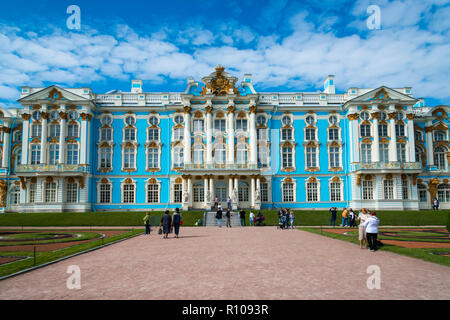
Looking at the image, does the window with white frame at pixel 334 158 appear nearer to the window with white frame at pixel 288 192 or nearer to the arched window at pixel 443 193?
the window with white frame at pixel 288 192

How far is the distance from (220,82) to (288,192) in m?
16.2

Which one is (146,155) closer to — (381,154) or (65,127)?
(65,127)

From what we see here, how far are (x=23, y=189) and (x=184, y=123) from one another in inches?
813

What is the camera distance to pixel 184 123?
1746 inches

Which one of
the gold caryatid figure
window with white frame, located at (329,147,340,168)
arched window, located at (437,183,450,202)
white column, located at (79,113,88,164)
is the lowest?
arched window, located at (437,183,450,202)

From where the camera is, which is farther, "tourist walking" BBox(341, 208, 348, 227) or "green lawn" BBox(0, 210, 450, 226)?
"green lawn" BBox(0, 210, 450, 226)

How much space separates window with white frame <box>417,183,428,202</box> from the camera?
45188mm

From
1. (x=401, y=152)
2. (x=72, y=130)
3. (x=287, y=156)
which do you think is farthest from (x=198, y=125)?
(x=401, y=152)

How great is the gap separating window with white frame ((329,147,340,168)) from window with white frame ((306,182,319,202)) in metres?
3.41

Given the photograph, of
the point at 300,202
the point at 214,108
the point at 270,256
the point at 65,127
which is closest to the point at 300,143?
the point at 300,202

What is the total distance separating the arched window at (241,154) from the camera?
143 ft

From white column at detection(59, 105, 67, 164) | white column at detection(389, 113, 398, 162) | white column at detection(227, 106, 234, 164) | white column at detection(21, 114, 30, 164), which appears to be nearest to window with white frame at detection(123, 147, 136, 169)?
white column at detection(59, 105, 67, 164)

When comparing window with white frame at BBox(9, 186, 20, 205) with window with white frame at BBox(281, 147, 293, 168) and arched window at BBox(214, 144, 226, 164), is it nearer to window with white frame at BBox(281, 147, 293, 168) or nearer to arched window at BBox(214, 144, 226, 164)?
arched window at BBox(214, 144, 226, 164)

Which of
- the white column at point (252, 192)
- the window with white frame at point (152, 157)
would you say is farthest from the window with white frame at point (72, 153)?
the white column at point (252, 192)
